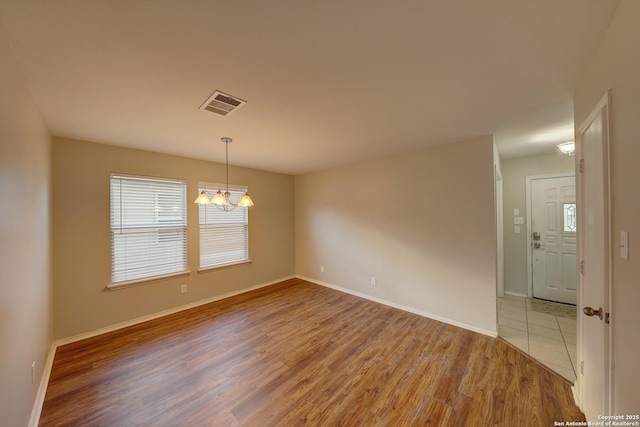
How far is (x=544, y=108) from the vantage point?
210 cm

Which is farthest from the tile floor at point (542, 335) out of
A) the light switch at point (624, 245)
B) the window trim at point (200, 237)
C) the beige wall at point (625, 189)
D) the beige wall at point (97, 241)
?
the beige wall at point (97, 241)

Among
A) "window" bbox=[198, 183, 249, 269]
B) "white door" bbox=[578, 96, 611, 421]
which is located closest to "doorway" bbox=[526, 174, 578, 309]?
"white door" bbox=[578, 96, 611, 421]

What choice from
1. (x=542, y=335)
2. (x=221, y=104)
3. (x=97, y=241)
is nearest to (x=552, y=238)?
(x=542, y=335)

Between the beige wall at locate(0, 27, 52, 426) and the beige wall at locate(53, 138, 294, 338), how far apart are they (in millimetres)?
660

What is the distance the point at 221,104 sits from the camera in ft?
6.42

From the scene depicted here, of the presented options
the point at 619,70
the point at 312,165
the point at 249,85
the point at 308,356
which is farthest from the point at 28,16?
the point at 312,165

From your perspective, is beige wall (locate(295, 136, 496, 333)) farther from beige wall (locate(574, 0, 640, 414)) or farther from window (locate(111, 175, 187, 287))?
window (locate(111, 175, 187, 287))

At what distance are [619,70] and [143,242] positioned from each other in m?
4.74

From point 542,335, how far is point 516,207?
2.24 meters

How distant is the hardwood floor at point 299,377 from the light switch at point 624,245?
1.40 metres

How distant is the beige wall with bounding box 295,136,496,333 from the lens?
2.80 metres

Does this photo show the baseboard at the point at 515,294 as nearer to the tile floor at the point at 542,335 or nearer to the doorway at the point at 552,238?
the doorway at the point at 552,238

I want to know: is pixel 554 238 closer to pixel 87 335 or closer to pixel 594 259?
pixel 594 259

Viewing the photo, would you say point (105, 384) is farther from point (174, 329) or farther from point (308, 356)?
point (308, 356)
